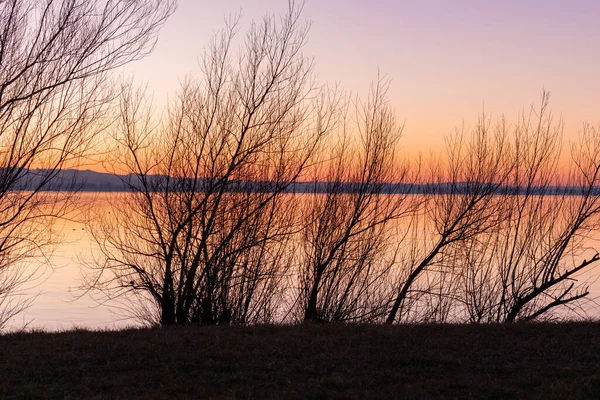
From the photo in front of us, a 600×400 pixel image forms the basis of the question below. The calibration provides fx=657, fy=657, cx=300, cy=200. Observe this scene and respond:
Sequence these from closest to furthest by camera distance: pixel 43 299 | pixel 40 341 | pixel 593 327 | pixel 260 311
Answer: pixel 40 341, pixel 593 327, pixel 260 311, pixel 43 299

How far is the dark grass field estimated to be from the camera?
763 cm

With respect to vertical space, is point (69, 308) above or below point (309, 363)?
below

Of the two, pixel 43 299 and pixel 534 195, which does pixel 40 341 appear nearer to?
pixel 534 195

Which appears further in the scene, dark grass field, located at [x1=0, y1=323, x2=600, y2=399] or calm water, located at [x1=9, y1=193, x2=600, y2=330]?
calm water, located at [x1=9, y1=193, x2=600, y2=330]

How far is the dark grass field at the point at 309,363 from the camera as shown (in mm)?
7629

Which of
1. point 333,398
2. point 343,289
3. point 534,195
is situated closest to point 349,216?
point 343,289

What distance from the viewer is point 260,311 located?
51.2 ft

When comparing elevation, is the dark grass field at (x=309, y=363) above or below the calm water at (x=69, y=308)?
above

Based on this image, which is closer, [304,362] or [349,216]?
[304,362]

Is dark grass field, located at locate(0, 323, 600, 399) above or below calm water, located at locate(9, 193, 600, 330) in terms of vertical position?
above

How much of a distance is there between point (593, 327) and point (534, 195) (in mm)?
6629

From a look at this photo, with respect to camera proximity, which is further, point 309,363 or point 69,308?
point 69,308

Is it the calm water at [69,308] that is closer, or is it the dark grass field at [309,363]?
the dark grass field at [309,363]

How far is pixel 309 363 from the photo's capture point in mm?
8812
